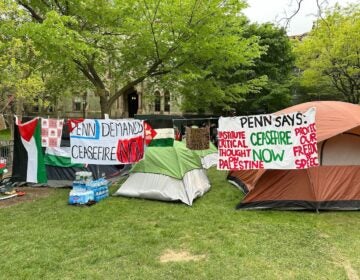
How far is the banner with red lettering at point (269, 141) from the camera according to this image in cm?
629

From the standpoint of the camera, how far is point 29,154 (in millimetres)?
7492

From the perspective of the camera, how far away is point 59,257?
A: 186 inches

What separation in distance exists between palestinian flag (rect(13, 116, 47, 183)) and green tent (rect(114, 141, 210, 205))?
1886mm

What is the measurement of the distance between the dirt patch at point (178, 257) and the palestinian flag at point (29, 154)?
12.7 ft

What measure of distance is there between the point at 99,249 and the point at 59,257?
57cm

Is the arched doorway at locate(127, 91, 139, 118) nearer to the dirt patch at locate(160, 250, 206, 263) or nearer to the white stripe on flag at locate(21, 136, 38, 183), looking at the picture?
the white stripe on flag at locate(21, 136, 38, 183)

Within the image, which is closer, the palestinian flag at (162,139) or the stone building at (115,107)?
the palestinian flag at (162,139)

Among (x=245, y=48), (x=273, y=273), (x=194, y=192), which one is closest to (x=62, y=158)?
(x=194, y=192)

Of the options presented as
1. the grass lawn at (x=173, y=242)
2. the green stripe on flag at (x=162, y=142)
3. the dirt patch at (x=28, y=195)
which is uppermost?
the green stripe on flag at (x=162, y=142)

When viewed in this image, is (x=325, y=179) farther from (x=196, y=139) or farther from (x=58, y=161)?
(x=58, y=161)

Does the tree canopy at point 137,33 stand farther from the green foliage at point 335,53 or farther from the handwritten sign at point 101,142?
the green foliage at point 335,53

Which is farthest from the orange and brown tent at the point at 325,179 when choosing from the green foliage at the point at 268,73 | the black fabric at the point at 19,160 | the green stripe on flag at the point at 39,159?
the green foliage at the point at 268,73

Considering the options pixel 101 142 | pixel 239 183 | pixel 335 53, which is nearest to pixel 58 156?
pixel 101 142

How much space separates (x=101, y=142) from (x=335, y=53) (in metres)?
15.6
